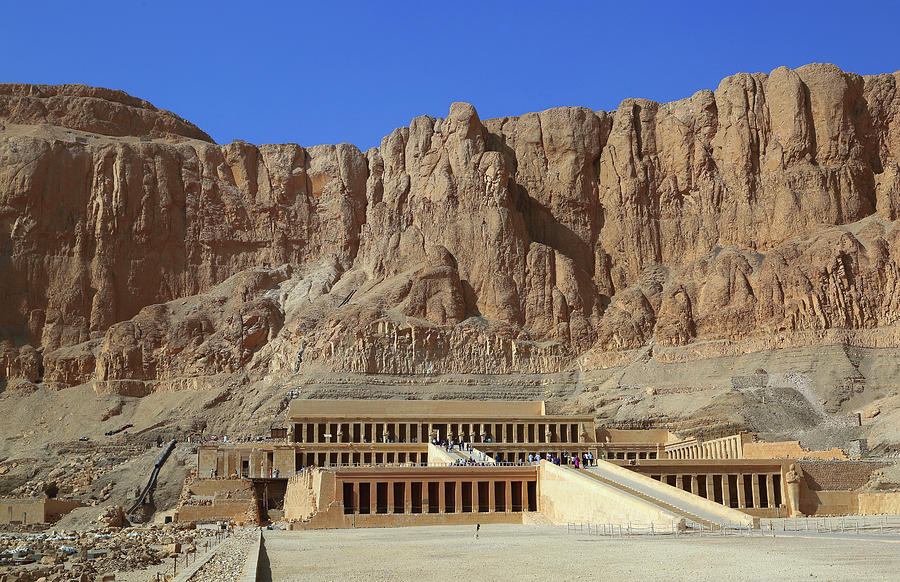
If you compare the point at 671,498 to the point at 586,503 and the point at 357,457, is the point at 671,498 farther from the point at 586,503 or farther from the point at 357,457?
the point at 357,457

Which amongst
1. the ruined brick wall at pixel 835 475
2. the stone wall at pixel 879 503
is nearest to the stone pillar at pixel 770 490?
the ruined brick wall at pixel 835 475

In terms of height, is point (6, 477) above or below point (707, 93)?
below

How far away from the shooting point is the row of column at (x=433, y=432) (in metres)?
101

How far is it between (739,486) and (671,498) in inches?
638

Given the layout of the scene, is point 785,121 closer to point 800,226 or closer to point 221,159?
point 800,226

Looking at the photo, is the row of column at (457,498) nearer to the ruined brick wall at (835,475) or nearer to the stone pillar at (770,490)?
the stone pillar at (770,490)

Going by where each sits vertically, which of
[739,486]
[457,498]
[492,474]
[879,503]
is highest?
[492,474]

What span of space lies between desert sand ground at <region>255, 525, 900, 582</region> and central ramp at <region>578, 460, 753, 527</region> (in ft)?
21.3

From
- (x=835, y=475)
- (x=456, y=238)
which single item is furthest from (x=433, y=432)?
(x=456, y=238)

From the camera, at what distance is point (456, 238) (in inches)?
5591

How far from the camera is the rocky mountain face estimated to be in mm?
126688

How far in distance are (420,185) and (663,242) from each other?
3321 cm

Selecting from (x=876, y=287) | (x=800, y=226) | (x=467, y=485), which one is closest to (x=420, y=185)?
(x=800, y=226)

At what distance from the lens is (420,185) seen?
148 meters
